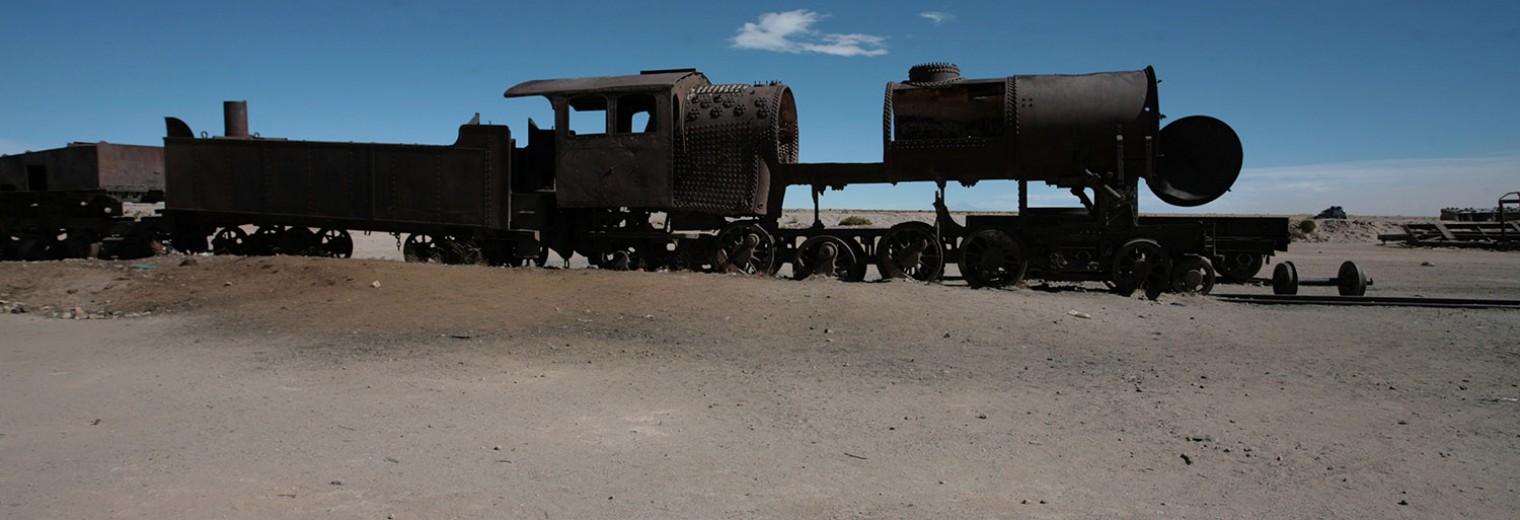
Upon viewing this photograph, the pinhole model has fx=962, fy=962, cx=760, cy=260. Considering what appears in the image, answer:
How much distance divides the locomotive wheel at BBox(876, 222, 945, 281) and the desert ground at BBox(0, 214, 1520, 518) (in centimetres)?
144

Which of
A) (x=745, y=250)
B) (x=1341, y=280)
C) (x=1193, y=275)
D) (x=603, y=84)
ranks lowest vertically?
(x=1341, y=280)

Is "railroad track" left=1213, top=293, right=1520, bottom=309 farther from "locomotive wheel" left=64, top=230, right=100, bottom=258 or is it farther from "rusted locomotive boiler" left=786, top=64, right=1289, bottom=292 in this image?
"locomotive wheel" left=64, top=230, right=100, bottom=258

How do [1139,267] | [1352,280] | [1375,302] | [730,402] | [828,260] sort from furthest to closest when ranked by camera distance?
[828,260]
[1352,280]
[1139,267]
[1375,302]
[730,402]

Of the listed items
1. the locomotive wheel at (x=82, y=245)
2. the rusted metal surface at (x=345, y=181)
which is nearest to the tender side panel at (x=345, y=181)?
the rusted metal surface at (x=345, y=181)

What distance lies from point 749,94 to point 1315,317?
24.9 ft

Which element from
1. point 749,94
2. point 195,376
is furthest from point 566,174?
point 195,376

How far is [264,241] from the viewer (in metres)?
16.2

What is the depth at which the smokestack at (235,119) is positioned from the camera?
54.7ft

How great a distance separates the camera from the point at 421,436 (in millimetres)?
5852

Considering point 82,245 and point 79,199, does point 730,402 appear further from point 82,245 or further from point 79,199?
point 79,199

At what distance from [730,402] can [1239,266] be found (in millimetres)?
9489

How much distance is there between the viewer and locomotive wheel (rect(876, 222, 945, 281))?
1309cm

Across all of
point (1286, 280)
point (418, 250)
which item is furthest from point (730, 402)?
point (418, 250)

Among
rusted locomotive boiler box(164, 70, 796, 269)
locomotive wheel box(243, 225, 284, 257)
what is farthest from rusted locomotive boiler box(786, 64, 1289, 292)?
locomotive wheel box(243, 225, 284, 257)
